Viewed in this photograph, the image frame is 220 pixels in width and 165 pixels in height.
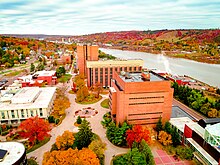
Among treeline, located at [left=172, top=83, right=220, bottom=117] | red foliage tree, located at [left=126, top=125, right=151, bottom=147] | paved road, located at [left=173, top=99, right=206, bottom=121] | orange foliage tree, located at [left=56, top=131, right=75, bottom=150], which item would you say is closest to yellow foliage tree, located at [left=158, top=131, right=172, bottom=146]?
red foliage tree, located at [left=126, top=125, right=151, bottom=147]

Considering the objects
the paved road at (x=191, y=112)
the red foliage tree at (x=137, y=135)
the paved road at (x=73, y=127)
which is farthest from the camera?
the paved road at (x=191, y=112)

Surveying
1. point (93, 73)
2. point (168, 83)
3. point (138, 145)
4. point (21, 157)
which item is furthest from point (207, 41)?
point (21, 157)

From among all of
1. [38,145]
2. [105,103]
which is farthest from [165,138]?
[105,103]

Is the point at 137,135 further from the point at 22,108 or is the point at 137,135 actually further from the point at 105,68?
the point at 105,68

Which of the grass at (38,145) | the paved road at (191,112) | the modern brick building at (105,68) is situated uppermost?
the modern brick building at (105,68)

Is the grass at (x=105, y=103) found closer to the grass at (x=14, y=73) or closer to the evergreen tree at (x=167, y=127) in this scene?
the evergreen tree at (x=167, y=127)

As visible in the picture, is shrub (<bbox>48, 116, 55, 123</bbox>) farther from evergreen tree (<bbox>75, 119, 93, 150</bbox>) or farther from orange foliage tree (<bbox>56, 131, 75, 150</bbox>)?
orange foliage tree (<bbox>56, 131, 75, 150</bbox>)

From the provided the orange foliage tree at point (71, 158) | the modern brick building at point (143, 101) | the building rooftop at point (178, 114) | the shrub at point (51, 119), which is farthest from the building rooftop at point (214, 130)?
the shrub at point (51, 119)
